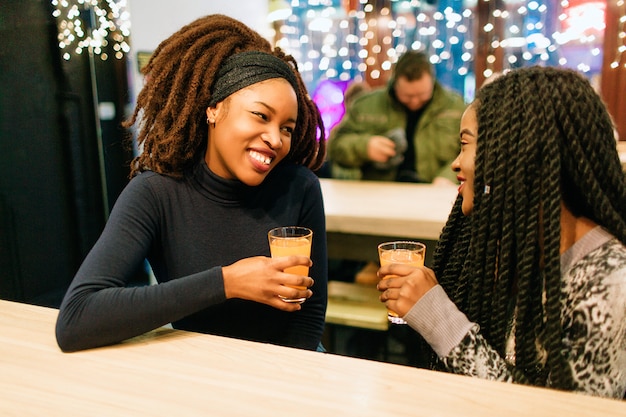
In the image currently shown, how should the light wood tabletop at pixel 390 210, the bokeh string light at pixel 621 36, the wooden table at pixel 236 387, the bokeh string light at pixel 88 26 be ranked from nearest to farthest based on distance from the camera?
the wooden table at pixel 236 387
the light wood tabletop at pixel 390 210
the bokeh string light at pixel 88 26
the bokeh string light at pixel 621 36

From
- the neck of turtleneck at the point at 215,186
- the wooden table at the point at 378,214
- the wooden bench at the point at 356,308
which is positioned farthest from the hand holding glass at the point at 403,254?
the wooden bench at the point at 356,308

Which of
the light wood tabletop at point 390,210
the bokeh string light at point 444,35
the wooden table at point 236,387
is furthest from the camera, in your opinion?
the bokeh string light at point 444,35

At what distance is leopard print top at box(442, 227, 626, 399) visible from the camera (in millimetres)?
990

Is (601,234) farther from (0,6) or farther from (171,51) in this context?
(0,6)


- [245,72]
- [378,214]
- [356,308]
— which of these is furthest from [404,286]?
[356,308]

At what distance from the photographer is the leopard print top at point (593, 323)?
39.0 inches

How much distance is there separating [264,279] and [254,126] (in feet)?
1.40

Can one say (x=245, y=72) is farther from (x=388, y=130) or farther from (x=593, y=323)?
(x=388, y=130)

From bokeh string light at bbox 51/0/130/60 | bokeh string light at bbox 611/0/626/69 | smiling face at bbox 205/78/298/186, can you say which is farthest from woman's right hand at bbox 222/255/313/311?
bokeh string light at bbox 611/0/626/69

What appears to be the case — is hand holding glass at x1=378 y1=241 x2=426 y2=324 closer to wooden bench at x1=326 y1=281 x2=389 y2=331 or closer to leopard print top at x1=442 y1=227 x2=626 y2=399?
leopard print top at x1=442 y1=227 x2=626 y2=399

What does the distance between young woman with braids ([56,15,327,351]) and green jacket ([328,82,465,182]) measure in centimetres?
208

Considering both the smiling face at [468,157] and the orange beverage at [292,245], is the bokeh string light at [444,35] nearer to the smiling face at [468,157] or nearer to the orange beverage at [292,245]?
the smiling face at [468,157]

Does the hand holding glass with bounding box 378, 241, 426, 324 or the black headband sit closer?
the hand holding glass with bounding box 378, 241, 426, 324

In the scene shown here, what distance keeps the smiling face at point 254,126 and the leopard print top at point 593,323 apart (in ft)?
2.25
